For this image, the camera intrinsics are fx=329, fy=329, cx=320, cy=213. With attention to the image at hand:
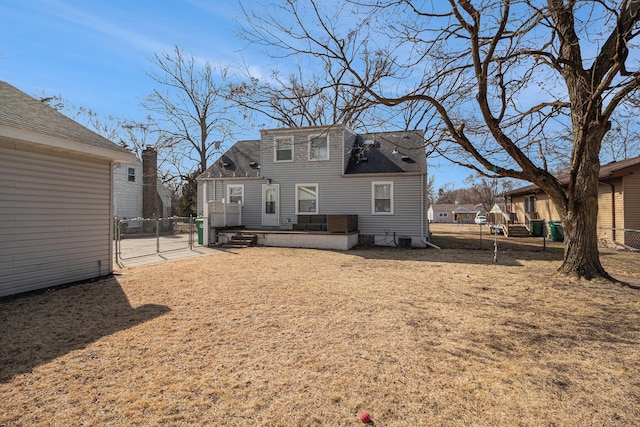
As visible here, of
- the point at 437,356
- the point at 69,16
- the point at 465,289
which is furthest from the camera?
the point at 69,16

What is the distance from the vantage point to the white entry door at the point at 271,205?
16.2 metres

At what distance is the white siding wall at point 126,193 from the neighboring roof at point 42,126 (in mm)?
15498

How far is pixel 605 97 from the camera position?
7082mm

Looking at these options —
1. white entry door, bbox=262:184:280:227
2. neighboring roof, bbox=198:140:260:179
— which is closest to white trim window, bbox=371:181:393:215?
white entry door, bbox=262:184:280:227

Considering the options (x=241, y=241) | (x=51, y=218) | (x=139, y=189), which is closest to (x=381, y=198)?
(x=241, y=241)

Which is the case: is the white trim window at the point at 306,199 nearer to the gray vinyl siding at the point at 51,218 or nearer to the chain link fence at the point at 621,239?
the gray vinyl siding at the point at 51,218

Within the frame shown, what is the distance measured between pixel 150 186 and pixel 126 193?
180 cm

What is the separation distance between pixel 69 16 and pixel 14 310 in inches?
286

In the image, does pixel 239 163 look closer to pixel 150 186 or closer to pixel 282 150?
pixel 282 150

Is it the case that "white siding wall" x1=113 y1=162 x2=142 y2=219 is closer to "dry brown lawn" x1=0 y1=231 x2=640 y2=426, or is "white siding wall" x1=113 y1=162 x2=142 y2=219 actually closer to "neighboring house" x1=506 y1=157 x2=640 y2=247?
"dry brown lawn" x1=0 y1=231 x2=640 y2=426

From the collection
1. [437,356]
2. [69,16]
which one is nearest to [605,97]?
[437,356]

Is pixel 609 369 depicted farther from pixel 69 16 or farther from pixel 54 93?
pixel 54 93

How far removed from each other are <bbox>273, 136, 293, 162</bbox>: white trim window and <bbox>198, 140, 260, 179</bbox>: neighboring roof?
144 centimetres

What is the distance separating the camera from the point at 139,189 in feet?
77.2
